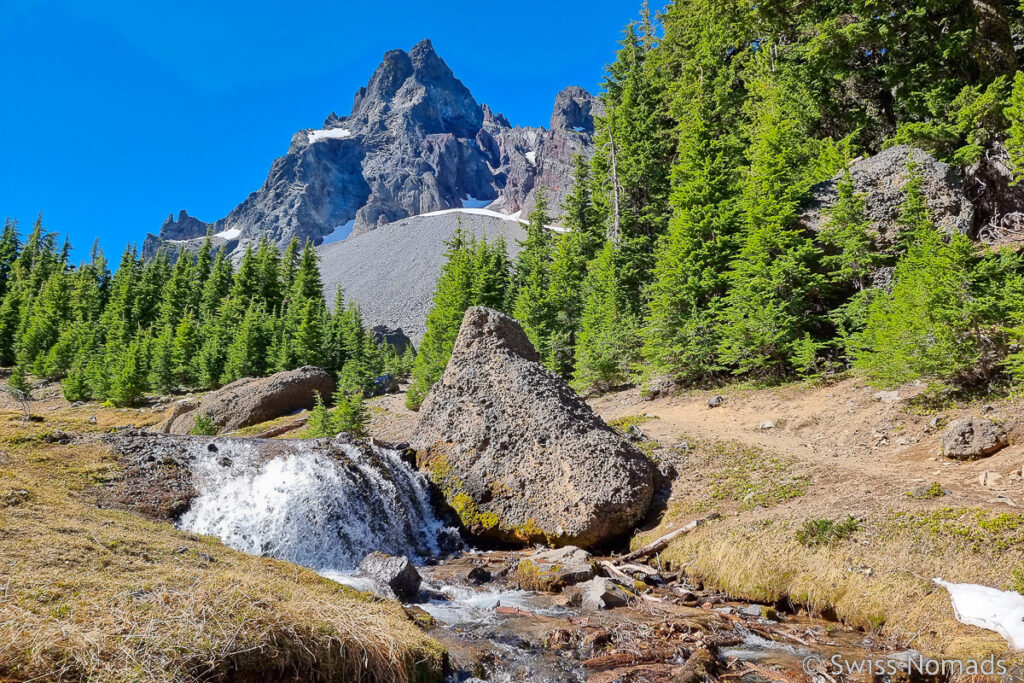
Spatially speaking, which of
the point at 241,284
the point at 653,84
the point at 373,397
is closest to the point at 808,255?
the point at 653,84

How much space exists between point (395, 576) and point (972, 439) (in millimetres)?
10428

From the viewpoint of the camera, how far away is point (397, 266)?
110 metres

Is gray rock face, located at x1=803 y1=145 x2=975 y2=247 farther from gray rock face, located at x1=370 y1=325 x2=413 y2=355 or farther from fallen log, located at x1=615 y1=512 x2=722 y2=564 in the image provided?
gray rock face, located at x1=370 y1=325 x2=413 y2=355

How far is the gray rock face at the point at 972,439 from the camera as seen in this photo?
9.50m

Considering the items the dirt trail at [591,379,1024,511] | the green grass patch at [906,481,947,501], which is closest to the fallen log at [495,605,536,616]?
the dirt trail at [591,379,1024,511]

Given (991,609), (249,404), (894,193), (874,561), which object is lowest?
(991,609)

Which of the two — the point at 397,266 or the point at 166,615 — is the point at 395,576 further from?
the point at 397,266

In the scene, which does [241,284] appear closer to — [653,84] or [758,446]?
[653,84]

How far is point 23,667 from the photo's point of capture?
3.59 metres

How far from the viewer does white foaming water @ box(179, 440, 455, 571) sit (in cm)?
1082

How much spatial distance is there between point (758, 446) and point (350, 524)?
31.6 feet

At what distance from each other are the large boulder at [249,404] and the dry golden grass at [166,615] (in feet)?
68.3

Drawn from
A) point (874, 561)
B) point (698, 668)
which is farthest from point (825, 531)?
point (698, 668)

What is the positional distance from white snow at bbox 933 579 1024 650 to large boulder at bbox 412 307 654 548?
5.63m
